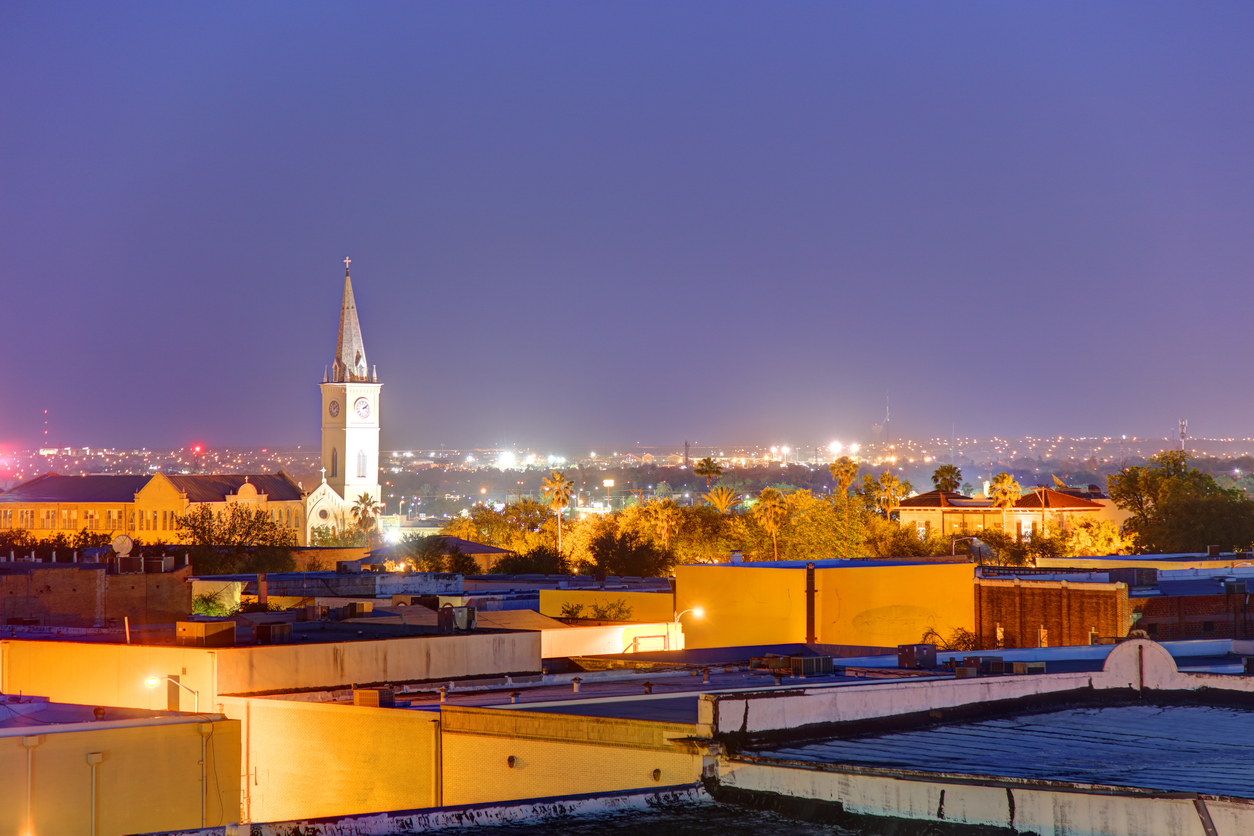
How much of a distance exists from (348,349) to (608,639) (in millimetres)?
115871

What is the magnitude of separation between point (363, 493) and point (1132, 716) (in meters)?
127

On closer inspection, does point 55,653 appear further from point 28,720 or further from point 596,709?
point 596,709

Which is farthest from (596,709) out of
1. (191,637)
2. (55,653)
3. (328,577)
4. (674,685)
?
(328,577)

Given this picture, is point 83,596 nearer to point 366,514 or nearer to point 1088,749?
point 1088,749

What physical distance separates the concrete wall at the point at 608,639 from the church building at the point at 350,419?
103446 millimetres

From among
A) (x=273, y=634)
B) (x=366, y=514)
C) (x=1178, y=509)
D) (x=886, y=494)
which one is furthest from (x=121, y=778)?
(x=366, y=514)

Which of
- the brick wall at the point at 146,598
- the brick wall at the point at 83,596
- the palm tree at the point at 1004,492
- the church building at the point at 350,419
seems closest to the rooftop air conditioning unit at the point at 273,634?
the brick wall at the point at 83,596

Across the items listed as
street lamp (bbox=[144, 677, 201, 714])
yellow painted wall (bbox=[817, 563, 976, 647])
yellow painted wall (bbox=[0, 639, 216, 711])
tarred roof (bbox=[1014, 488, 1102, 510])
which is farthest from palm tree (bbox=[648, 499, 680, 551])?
street lamp (bbox=[144, 677, 201, 714])

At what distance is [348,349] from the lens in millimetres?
146500

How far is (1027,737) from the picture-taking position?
15695 millimetres

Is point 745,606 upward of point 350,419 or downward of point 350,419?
downward

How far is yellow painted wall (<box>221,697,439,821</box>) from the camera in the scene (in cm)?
1908

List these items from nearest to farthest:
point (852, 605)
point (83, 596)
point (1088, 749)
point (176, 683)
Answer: point (1088, 749) → point (176, 683) → point (852, 605) → point (83, 596)

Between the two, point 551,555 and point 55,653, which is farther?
point 551,555
